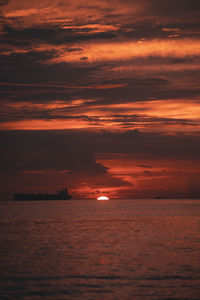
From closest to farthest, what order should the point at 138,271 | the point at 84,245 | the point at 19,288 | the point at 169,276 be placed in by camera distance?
the point at 19,288
the point at 169,276
the point at 138,271
the point at 84,245

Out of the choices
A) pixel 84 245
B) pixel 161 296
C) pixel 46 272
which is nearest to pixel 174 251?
pixel 84 245

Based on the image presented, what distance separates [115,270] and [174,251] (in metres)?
14.2

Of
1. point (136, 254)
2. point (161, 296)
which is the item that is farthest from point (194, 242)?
point (161, 296)

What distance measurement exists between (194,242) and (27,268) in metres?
27.9

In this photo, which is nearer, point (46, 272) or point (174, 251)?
point (46, 272)

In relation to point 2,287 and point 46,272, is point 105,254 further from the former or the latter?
point 2,287

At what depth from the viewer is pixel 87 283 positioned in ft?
105

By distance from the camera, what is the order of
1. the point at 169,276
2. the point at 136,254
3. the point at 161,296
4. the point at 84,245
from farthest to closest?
the point at 84,245
the point at 136,254
the point at 169,276
the point at 161,296

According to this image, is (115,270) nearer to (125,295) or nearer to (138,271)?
(138,271)

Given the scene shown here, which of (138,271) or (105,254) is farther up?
(105,254)

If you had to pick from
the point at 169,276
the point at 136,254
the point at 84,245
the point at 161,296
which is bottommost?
the point at 161,296

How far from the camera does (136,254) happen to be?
1845 inches

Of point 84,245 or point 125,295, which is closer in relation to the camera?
point 125,295

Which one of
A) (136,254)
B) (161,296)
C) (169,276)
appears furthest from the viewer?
(136,254)
